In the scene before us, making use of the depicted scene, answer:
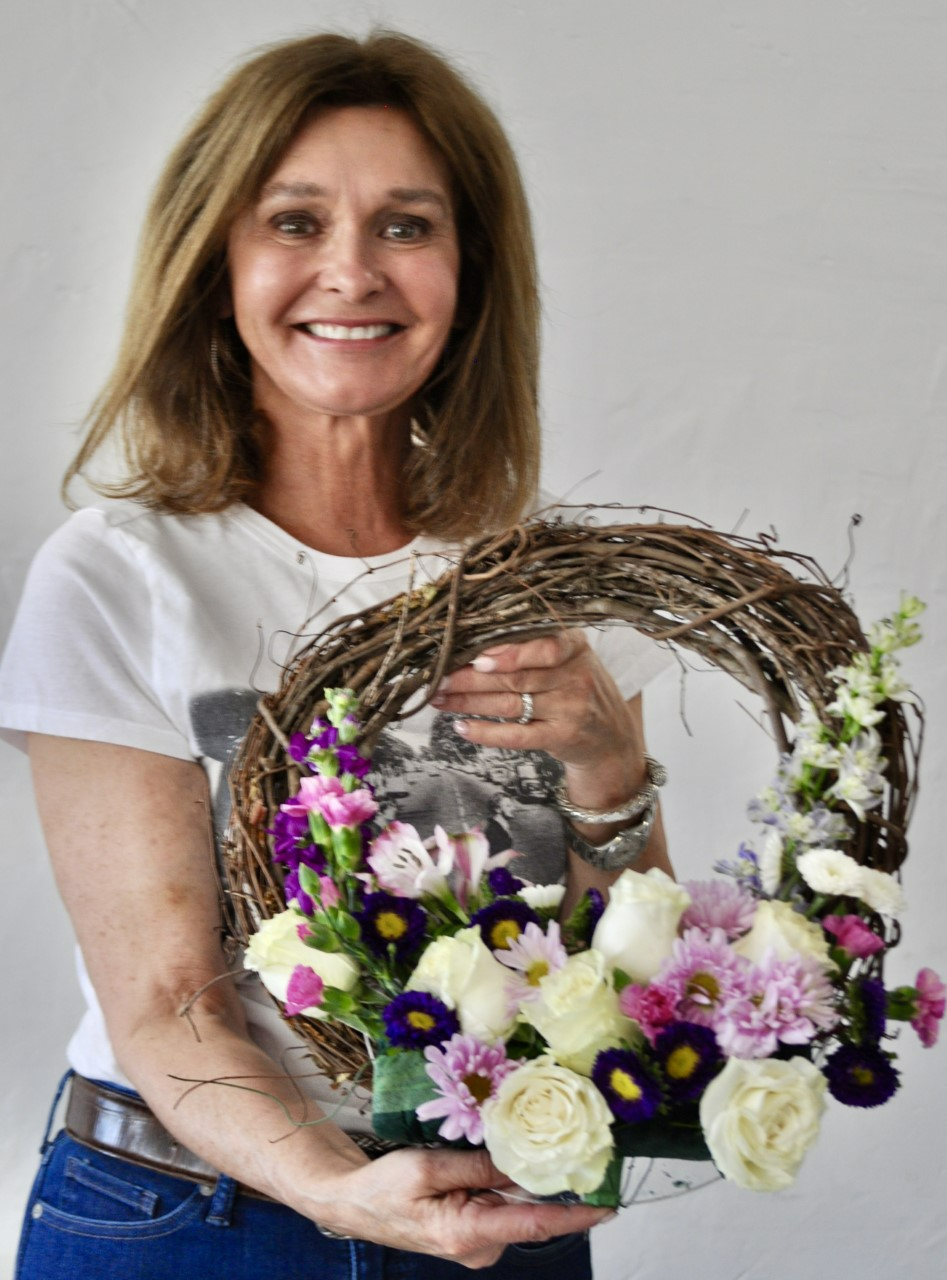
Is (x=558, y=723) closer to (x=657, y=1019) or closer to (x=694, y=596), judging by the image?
(x=694, y=596)

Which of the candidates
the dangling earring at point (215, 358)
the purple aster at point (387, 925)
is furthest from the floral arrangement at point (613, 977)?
the dangling earring at point (215, 358)

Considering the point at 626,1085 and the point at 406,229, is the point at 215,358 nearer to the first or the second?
the point at 406,229

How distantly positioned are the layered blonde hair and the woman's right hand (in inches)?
23.8

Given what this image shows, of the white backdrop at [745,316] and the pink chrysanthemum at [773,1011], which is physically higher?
the white backdrop at [745,316]

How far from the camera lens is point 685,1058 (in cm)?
80

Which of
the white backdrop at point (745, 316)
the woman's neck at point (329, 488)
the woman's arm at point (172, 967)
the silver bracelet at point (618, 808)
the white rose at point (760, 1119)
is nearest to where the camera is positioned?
the white rose at point (760, 1119)

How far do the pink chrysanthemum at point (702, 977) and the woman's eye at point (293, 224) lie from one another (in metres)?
0.71

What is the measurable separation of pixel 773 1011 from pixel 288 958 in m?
0.29

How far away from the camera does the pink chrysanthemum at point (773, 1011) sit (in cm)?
81

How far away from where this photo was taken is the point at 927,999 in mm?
916

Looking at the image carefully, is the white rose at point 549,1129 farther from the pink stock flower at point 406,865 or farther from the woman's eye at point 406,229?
the woman's eye at point 406,229

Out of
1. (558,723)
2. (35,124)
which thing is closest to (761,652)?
(558,723)

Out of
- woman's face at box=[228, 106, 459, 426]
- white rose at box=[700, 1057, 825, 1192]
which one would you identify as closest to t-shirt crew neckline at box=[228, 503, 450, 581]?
woman's face at box=[228, 106, 459, 426]

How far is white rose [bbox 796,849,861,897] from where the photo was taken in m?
0.89
